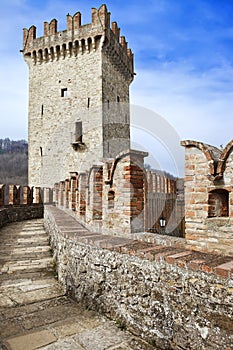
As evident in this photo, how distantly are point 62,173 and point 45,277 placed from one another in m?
13.5

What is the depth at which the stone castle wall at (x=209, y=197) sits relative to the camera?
7.90 ft

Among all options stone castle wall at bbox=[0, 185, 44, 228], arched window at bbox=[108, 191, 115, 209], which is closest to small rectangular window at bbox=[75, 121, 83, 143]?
stone castle wall at bbox=[0, 185, 44, 228]

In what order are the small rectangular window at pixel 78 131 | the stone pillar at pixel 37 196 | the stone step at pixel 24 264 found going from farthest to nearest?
the small rectangular window at pixel 78 131 → the stone pillar at pixel 37 196 → the stone step at pixel 24 264

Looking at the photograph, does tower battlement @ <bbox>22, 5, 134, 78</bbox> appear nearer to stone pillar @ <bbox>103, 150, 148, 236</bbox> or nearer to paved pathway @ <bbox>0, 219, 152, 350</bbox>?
stone pillar @ <bbox>103, 150, 148, 236</bbox>

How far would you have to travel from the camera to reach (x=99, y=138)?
52.6 ft

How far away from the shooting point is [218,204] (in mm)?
2590

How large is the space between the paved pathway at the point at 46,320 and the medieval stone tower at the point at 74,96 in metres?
12.0

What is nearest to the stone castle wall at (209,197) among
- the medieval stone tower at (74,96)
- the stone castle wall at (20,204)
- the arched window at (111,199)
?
→ the arched window at (111,199)

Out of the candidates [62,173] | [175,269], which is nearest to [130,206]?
[175,269]

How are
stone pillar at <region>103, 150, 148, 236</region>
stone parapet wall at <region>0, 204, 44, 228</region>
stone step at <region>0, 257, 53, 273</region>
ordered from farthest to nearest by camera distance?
stone parapet wall at <region>0, 204, 44, 228</region>
stone step at <region>0, 257, 53, 273</region>
stone pillar at <region>103, 150, 148, 236</region>

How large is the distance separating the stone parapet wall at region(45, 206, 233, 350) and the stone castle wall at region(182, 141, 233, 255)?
43cm

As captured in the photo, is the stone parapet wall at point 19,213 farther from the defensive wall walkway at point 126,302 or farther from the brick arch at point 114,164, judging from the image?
the defensive wall walkway at point 126,302

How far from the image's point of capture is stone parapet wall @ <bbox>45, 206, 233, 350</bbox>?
1.66 meters

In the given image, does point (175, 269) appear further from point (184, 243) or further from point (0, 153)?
point (0, 153)
